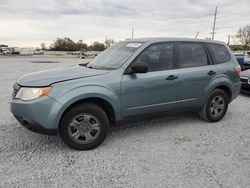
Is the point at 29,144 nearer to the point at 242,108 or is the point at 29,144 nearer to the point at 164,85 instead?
the point at 164,85

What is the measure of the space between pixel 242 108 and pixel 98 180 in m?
4.54

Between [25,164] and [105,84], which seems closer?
[25,164]

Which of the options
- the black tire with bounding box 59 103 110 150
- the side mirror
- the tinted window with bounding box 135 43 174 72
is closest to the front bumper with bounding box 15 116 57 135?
the black tire with bounding box 59 103 110 150

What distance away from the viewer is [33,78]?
11.0ft

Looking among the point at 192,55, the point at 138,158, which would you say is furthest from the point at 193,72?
the point at 138,158

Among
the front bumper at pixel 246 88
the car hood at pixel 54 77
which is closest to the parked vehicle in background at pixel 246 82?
the front bumper at pixel 246 88

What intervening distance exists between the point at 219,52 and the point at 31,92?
3680mm

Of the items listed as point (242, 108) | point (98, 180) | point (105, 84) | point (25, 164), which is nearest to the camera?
point (98, 180)

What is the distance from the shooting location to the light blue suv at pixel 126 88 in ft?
10.1

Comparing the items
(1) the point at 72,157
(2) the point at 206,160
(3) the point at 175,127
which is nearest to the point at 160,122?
(3) the point at 175,127

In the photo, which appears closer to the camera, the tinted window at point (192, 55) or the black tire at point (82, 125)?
the black tire at point (82, 125)

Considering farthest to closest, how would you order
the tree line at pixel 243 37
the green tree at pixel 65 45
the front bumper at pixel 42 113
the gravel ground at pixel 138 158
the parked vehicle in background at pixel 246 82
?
1. the green tree at pixel 65 45
2. the tree line at pixel 243 37
3. the parked vehicle in background at pixel 246 82
4. the front bumper at pixel 42 113
5. the gravel ground at pixel 138 158

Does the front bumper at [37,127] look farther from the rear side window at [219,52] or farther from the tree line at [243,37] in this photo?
the tree line at [243,37]

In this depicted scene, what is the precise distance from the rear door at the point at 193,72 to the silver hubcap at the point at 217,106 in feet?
1.26
